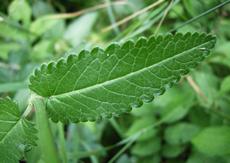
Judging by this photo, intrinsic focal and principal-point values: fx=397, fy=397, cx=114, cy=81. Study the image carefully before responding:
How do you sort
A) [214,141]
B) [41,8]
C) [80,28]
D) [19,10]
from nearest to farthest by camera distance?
1. [214,141]
2. [19,10]
3. [80,28]
4. [41,8]

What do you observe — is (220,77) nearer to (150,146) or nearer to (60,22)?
(150,146)

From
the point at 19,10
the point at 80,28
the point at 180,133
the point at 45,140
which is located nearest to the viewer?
the point at 45,140

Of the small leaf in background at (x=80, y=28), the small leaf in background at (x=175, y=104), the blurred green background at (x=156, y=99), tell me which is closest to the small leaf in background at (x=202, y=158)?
the blurred green background at (x=156, y=99)

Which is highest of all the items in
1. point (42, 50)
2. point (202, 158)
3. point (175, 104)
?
point (42, 50)

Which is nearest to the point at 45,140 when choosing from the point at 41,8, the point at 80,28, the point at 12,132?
the point at 12,132

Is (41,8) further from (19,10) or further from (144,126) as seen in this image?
(144,126)

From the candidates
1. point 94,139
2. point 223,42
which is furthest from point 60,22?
point 223,42

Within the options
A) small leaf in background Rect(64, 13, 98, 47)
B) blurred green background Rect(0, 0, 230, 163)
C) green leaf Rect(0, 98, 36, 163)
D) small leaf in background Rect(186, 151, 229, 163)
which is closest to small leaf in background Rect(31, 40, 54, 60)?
blurred green background Rect(0, 0, 230, 163)

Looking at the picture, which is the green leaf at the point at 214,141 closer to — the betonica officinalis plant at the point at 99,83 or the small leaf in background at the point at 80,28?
the betonica officinalis plant at the point at 99,83
